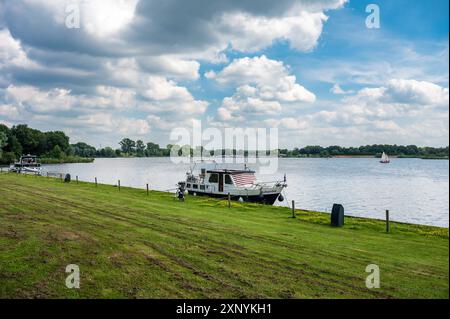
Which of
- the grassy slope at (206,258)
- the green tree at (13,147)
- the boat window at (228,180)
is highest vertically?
the green tree at (13,147)

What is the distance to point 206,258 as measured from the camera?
38.8 feet

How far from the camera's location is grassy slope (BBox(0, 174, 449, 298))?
9.21 meters

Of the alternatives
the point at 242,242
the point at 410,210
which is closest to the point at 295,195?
the point at 410,210

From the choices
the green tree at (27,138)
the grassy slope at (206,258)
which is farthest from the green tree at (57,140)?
the grassy slope at (206,258)

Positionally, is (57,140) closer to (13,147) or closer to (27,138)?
(27,138)

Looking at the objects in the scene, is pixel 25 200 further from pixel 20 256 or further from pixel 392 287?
pixel 392 287

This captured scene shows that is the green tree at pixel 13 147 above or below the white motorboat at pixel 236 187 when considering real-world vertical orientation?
above

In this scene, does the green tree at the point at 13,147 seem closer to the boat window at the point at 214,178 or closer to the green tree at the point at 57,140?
the green tree at the point at 57,140

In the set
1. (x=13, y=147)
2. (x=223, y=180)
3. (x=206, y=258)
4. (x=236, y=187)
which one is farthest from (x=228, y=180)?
(x=13, y=147)

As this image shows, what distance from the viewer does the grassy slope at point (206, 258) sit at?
921 cm

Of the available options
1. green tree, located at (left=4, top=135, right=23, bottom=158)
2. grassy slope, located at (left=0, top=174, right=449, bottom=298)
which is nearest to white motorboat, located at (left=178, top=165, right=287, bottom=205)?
grassy slope, located at (left=0, top=174, right=449, bottom=298)

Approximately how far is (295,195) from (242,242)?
40.7 metres

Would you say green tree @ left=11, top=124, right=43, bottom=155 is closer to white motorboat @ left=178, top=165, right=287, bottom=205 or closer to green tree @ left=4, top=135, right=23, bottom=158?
green tree @ left=4, top=135, right=23, bottom=158

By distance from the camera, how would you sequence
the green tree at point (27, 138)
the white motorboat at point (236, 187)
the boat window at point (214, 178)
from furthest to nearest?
the green tree at point (27, 138) → the boat window at point (214, 178) → the white motorboat at point (236, 187)
